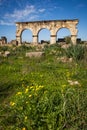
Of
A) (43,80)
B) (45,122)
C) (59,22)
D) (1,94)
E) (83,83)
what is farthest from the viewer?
(59,22)

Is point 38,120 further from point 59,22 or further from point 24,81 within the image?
point 59,22

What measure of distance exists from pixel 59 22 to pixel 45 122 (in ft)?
89.9

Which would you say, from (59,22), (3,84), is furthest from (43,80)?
(59,22)

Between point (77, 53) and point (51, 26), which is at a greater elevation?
point (51, 26)

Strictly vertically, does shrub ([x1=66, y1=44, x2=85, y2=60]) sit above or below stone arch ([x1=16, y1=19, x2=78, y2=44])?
below

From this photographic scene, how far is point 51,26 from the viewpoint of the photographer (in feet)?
99.3

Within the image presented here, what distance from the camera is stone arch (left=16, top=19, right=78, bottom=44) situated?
96.3ft

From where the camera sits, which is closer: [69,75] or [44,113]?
[44,113]

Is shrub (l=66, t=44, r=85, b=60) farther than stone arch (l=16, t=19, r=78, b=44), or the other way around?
stone arch (l=16, t=19, r=78, b=44)

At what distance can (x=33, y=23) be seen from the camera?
3134 cm

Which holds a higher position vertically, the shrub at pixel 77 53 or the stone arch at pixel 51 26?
the stone arch at pixel 51 26

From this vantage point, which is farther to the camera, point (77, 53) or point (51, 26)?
point (51, 26)

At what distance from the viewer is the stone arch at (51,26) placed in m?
29.4

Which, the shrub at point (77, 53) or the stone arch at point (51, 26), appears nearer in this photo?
the shrub at point (77, 53)
